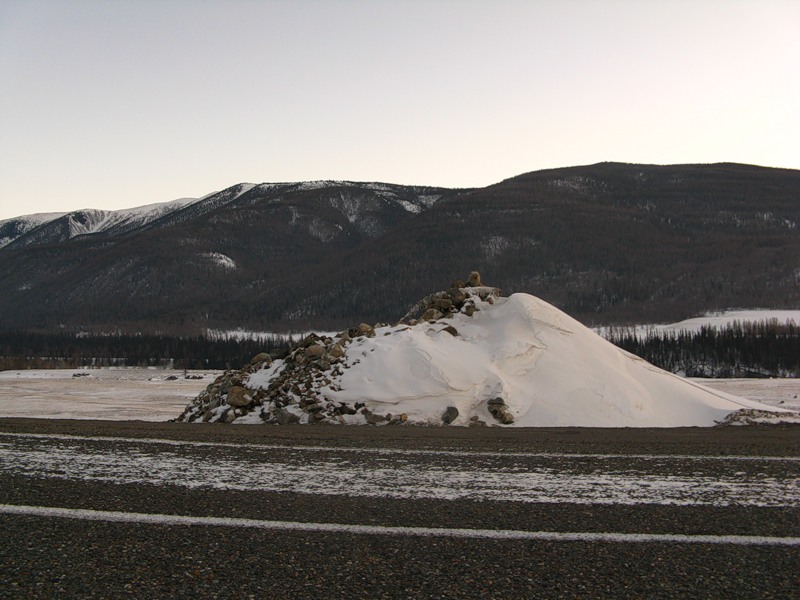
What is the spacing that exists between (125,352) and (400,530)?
16881cm

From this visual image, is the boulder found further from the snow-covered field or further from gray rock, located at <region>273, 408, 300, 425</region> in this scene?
the snow-covered field

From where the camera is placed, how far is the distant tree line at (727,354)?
109 meters

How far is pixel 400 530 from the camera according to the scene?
7.45 meters

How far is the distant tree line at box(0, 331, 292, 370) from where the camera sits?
143000 mm

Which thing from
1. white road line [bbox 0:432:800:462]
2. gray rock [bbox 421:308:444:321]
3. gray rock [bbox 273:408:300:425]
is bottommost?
gray rock [bbox 273:408:300:425]

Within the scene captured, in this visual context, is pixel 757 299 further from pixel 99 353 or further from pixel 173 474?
pixel 173 474

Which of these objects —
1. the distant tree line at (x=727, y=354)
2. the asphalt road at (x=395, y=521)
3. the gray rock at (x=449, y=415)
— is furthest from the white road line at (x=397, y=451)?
the distant tree line at (x=727, y=354)

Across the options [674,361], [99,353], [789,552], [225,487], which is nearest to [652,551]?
[789,552]

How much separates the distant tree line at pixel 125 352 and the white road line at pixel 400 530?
125m

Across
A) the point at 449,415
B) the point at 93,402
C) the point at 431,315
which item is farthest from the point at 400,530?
the point at 93,402

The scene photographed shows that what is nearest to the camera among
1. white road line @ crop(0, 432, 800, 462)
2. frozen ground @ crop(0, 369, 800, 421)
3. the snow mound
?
white road line @ crop(0, 432, 800, 462)

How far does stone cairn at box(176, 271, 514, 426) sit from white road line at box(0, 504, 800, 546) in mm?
12406

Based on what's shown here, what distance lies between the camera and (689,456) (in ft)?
39.9

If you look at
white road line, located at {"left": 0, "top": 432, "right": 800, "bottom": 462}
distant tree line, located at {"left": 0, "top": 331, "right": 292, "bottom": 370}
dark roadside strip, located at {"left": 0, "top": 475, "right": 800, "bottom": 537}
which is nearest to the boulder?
white road line, located at {"left": 0, "top": 432, "right": 800, "bottom": 462}
